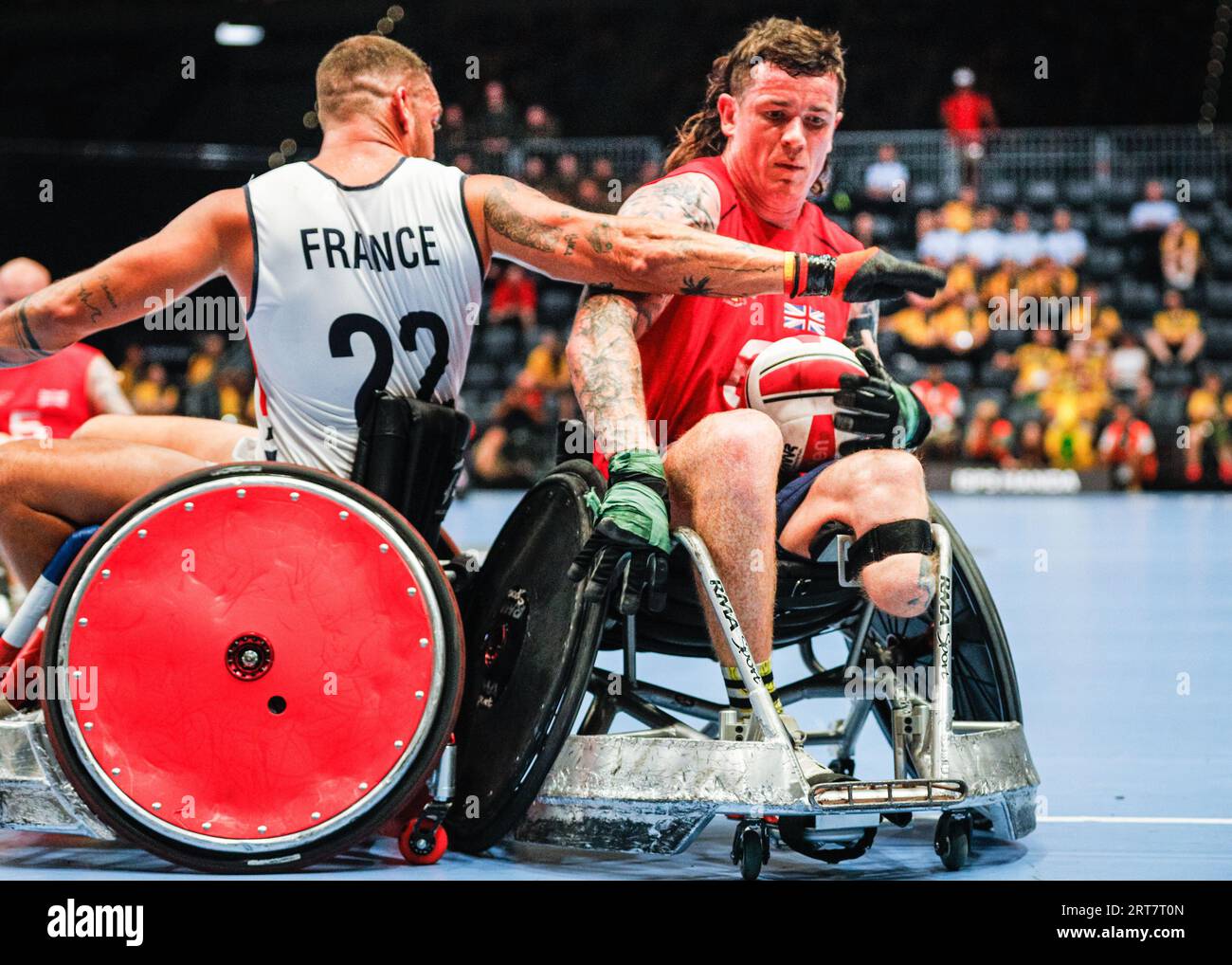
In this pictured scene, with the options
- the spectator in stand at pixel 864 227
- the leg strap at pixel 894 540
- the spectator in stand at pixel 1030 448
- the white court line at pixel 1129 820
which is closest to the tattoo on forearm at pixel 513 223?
the leg strap at pixel 894 540

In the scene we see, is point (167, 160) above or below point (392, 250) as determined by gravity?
above

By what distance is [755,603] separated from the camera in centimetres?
339

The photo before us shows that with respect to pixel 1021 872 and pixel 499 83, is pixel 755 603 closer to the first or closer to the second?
pixel 1021 872

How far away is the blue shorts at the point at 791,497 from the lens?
142 inches

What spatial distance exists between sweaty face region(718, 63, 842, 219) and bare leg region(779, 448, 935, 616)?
831 millimetres

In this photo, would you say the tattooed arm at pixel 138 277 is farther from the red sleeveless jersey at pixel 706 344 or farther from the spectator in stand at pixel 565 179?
the spectator in stand at pixel 565 179

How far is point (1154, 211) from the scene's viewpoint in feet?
68.3

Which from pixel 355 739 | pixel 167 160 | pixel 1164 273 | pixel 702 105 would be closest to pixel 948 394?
pixel 1164 273

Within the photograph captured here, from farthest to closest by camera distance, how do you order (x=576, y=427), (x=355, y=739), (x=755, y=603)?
(x=576, y=427), (x=755, y=603), (x=355, y=739)

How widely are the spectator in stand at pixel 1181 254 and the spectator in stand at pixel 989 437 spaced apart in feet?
10.7

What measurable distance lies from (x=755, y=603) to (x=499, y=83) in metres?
20.9

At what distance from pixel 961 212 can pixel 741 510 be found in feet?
59.9

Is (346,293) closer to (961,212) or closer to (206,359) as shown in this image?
(206,359)

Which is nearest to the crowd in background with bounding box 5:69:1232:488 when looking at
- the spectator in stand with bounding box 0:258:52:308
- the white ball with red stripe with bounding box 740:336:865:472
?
the spectator in stand with bounding box 0:258:52:308
